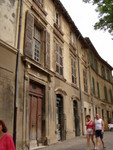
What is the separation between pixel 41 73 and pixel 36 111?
6.31 ft

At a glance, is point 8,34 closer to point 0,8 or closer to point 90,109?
point 0,8

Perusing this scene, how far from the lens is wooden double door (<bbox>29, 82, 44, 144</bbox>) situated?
8.62 metres

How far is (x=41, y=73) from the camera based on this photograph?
31.4 ft

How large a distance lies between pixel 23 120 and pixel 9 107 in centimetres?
98

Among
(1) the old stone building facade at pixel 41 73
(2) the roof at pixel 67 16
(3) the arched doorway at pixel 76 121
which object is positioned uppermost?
(2) the roof at pixel 67 16

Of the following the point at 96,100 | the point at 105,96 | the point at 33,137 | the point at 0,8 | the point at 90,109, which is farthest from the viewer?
the point at 105,96

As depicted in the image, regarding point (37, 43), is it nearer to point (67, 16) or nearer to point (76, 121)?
point (67, 16)

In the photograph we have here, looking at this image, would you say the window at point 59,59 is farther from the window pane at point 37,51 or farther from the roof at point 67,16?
the roof at point 67,16

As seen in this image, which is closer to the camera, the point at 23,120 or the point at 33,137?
the point at 23,120

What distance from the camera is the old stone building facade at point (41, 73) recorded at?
23.8 feet

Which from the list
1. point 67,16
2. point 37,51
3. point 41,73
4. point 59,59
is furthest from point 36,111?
point 67,16

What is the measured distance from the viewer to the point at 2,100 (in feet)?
21.8

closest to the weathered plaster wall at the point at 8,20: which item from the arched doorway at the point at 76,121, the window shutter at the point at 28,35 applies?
the window shutter at the point at 28,35

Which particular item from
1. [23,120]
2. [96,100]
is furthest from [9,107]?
[96,100]
